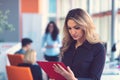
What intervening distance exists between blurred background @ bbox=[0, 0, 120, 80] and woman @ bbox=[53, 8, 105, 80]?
8.51 feet

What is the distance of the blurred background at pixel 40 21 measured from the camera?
20.0 ft

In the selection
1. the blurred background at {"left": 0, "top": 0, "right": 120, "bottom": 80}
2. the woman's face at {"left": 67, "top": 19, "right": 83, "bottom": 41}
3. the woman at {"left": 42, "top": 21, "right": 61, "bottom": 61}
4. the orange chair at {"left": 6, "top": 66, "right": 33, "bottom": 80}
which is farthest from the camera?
the woman at {"left": 42, "top": 21, "right": 61, "bottom": 61}

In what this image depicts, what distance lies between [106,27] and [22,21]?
13.3ft

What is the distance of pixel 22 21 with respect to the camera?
38.3ft

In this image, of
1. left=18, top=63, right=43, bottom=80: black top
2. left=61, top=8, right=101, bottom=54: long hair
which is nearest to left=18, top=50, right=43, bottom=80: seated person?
left=18, top=63, right=43, bottom=80: black top

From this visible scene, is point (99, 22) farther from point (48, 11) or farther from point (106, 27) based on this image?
point (48, 11)

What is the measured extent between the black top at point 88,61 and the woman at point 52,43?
5809mm

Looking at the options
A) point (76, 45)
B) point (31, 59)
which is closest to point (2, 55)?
point (31, 59)

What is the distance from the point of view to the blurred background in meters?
6.10

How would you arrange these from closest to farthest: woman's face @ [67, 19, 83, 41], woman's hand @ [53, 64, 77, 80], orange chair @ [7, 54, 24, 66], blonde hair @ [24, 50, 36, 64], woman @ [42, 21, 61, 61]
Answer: woman's hand @ [53, 64, 77, 80] → woman's face @ [67, 19, 83, 41] → blonde hair @ [24, 50, 36, 64] → orange chair @ [7, 54, 24, 66] → woman @ [42, 21, 61, 61]

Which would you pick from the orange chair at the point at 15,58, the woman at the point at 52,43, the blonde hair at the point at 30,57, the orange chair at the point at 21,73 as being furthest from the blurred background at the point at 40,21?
the orange chair at the point at 21,73

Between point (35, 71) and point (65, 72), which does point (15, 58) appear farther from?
point (65, 72)

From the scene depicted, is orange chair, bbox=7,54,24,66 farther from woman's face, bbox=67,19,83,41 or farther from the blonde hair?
woman's face, bbox=67,19,83,41

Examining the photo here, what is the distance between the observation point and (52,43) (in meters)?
8.42
